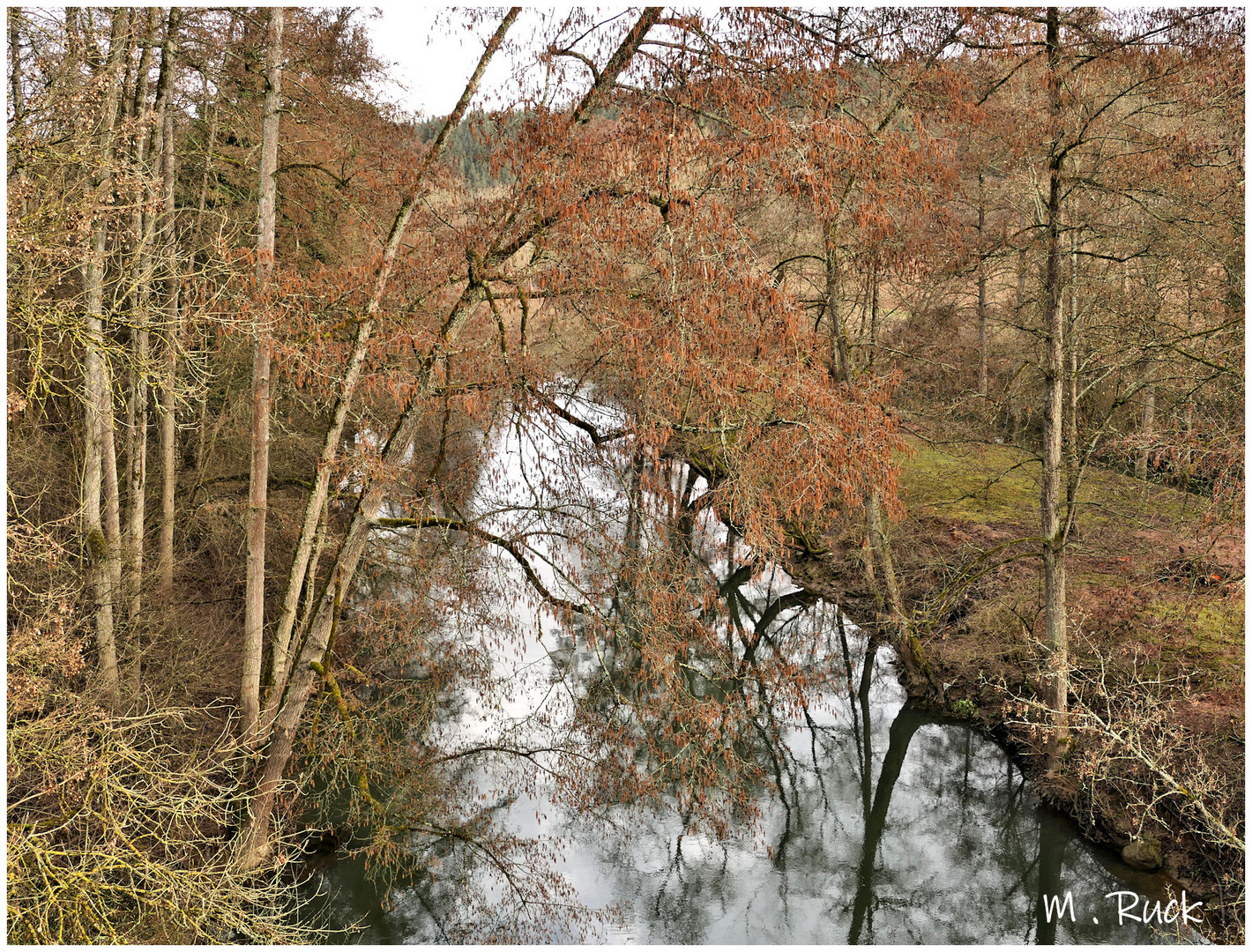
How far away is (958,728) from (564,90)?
32.1 feet

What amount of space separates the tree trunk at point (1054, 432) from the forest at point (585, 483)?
0.06 meters

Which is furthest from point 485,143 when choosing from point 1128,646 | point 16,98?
point 1128,646

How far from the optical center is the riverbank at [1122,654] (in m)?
8.43

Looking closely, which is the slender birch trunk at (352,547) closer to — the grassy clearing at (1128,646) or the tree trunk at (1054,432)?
the tree trunk at (1054,432)

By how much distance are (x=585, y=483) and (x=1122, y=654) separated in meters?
6.60

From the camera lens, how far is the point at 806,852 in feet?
35.6

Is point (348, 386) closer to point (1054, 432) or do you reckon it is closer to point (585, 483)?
point (585, 483)

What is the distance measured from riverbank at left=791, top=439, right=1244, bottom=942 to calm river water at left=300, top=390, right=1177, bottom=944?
0.52m

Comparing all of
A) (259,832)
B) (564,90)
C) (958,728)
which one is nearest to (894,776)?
(958,728)

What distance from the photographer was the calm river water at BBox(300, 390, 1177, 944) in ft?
31.1

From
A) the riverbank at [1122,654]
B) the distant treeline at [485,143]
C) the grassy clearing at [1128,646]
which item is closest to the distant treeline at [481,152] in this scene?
the distant treeline at [485,143]

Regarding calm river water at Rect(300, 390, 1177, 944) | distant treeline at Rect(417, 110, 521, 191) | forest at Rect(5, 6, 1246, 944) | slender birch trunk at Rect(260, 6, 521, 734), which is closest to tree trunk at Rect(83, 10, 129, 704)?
forest at Rect(5, 6, 1246, 944)

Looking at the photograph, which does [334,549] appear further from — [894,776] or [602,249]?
[894,776]

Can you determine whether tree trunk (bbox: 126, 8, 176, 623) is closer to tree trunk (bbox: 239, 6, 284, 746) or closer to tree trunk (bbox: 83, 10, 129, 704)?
tree trunk (bbox: 83, 10, 129, 704)
